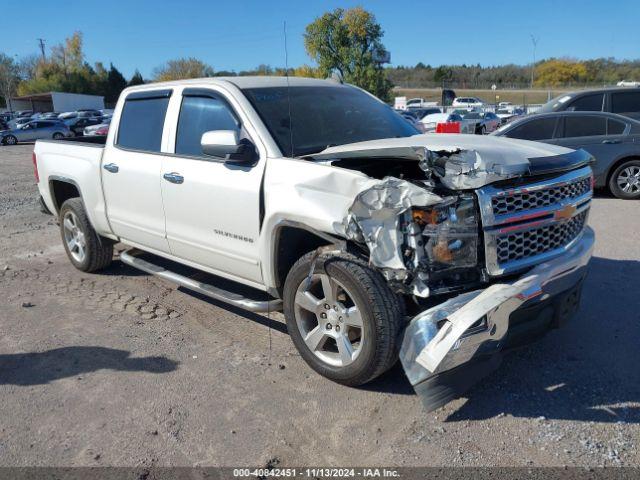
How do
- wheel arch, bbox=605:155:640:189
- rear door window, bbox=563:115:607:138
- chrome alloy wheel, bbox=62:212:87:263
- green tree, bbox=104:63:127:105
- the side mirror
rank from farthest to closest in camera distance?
green tree, bbox=104:63:127:105 < rear door window, bbox=563:115:607:138 < wheel arch, bbox=605:155:640:189 < chrome alloy wheel, bbox=62:212:87:263 < the side mirror

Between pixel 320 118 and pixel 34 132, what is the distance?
1305 inches

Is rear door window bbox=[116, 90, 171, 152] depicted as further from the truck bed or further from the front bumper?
the front bumper

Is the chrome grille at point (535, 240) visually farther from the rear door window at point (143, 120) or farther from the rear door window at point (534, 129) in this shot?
the rear door window at point (534, 129)

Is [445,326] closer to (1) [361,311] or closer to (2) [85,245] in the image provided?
(1) [361,311]

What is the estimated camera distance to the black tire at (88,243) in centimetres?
589

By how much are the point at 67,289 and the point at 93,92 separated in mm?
84377

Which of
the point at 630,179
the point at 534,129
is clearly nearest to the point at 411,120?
the point at 534,129

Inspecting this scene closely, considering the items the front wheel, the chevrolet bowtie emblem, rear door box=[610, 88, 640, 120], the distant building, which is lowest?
the front wheel

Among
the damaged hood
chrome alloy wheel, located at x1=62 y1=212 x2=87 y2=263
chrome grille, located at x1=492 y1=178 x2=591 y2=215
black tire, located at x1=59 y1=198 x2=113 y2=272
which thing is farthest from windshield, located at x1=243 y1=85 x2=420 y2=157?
chrome alloy wheel, located at x1=62 y1=212 x2=87 y2=263

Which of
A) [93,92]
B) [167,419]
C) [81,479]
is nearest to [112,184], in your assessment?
[167,419]

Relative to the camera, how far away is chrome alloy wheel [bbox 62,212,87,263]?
6062 mm

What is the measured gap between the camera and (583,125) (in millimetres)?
9836

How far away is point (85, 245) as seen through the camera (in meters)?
6.00

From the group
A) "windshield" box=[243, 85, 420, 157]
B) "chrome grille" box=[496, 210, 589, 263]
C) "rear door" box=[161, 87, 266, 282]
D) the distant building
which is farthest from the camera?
the distant building
